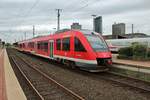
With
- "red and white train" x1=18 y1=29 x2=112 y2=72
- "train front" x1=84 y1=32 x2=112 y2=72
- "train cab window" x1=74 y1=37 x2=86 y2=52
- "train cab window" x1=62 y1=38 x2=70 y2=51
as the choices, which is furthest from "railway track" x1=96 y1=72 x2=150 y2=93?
"train cab window" x1=62 y1=38 x2=70 y2=51

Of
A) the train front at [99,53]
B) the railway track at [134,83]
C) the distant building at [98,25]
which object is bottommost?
the railway track at [134,83]

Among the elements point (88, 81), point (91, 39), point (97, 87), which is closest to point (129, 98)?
point (97, 87)

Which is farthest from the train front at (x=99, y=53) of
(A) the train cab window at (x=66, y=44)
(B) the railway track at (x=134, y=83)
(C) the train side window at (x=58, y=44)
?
(C) the train side window at (x=58, y=44)

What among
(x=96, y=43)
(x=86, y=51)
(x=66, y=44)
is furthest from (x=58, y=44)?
(x=86, y=51)

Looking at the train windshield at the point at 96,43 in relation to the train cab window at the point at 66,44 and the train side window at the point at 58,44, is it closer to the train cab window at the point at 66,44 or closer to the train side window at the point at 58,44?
the train cab window at the point at 66,44

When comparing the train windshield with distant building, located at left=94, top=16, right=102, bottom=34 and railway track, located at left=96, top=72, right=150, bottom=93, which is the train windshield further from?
distant building, located at left=94, top=16, right=102, bottom=34

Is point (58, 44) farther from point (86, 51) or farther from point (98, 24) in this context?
point (98, 24)

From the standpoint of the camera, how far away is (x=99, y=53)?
50.2 ft

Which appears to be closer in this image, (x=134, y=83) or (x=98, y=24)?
(x=134, y=83)

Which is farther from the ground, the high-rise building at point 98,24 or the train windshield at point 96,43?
the high-rise building at point 98,24

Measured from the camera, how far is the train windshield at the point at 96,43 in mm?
15710

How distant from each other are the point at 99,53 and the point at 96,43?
1085 mm

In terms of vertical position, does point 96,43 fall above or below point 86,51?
above

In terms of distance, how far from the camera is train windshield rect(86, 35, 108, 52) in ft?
51.5
